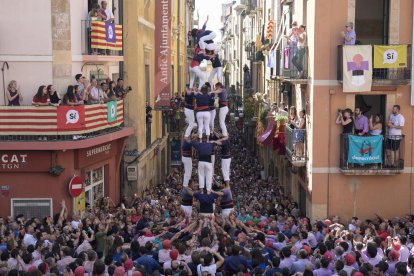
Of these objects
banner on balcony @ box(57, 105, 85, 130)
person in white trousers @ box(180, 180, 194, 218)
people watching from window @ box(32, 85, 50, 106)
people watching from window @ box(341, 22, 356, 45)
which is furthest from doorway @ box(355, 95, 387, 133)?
people watching from window @ box(32, 85, 50, 106)

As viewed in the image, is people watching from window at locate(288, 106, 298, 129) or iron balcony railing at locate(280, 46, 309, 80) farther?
people watching from window at locate(288, 106, 298, 129)

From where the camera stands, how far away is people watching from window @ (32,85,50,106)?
23270 millimetres

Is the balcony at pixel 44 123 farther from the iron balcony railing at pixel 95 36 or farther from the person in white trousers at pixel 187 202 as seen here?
the person in white trousers at pixel 187 202

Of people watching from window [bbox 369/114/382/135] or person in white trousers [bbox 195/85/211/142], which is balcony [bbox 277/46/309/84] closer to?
people watching from window [bbox 369/114/382/135]


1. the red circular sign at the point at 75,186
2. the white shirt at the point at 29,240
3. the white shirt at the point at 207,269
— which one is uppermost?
the red circular sign at the point at 75,186

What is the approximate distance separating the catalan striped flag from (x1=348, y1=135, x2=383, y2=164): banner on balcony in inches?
347

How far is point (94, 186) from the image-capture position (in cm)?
2727

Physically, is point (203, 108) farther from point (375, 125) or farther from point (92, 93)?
point (375, 125)

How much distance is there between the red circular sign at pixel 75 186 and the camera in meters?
24.0

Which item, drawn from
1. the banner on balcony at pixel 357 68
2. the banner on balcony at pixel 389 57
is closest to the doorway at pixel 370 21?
the banner on balcony at pixel 389 57

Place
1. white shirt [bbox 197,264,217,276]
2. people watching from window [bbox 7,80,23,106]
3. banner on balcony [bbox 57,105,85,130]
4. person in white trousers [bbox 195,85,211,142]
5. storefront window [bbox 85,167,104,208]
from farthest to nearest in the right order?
storefront window [bbox 85,167,104,208] < people watching from window [bbox 7,80,23,106] < banner on balcony [bbox 57,105,85,130] < person in white trousers [bbox 195,85,211,142] < white shirt [bbox 197,264,217,276]

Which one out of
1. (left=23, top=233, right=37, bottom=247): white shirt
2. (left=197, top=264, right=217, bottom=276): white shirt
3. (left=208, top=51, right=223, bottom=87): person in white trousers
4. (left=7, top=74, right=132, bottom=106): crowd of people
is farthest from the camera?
(left=7, top=74, right=132, bottom=106): crowd of people

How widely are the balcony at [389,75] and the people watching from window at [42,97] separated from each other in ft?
31.1

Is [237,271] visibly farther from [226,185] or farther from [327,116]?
[327,116]
